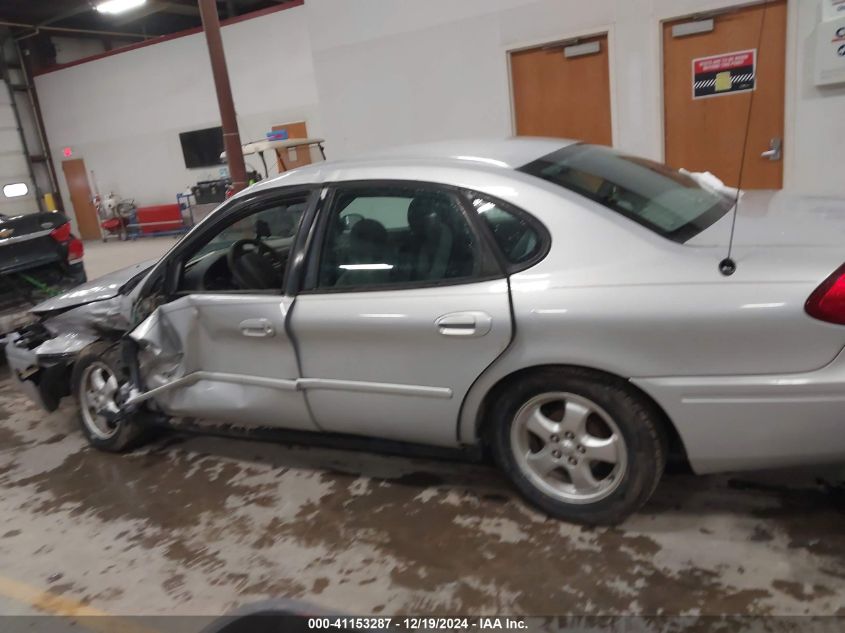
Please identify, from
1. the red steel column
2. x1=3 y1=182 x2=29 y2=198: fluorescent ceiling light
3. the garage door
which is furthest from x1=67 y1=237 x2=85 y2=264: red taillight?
x1=3 y1=182 x2=29 y2=198: fluorescent ceiling light

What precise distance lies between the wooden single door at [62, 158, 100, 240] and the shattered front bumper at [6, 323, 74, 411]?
50.0ft

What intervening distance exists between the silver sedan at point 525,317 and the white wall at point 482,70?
282 cm

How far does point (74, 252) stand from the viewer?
246 inches

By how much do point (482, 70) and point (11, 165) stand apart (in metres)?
15.6

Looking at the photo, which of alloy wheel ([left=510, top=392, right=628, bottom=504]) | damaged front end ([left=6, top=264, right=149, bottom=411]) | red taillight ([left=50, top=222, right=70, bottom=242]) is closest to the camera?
alloy wheel ([left=510, top=392, right=628, bottom=504])

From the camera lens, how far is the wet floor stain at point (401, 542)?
2.37 metres

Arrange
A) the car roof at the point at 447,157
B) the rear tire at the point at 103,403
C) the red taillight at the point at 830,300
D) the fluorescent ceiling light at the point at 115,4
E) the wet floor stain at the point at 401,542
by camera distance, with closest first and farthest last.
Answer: the red taillight at the point at 830,300, the wet floor stain at the point at 401,542, the car roof at the point at 447,157, the rear tire at the point at 103,403, the fluorescent ceiling light at the point at 115,4

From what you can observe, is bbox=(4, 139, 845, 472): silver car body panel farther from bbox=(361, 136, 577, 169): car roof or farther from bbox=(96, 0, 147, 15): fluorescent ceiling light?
bbox=(96, 0, 147, 15): fluorescent ceiling light

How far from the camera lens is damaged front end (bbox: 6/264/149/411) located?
3.93 meters

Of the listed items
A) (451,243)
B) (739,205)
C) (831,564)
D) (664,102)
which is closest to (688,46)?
(664,102)

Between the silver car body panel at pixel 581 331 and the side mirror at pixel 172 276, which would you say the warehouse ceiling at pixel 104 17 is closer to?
the side mirror at pixel 172 276

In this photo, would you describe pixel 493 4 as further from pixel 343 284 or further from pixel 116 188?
pixel 116 188

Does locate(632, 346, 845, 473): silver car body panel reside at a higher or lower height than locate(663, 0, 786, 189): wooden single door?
lower

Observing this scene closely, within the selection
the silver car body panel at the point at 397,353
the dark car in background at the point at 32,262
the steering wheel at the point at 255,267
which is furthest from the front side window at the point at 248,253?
the dark car in background at the point at 32,262
